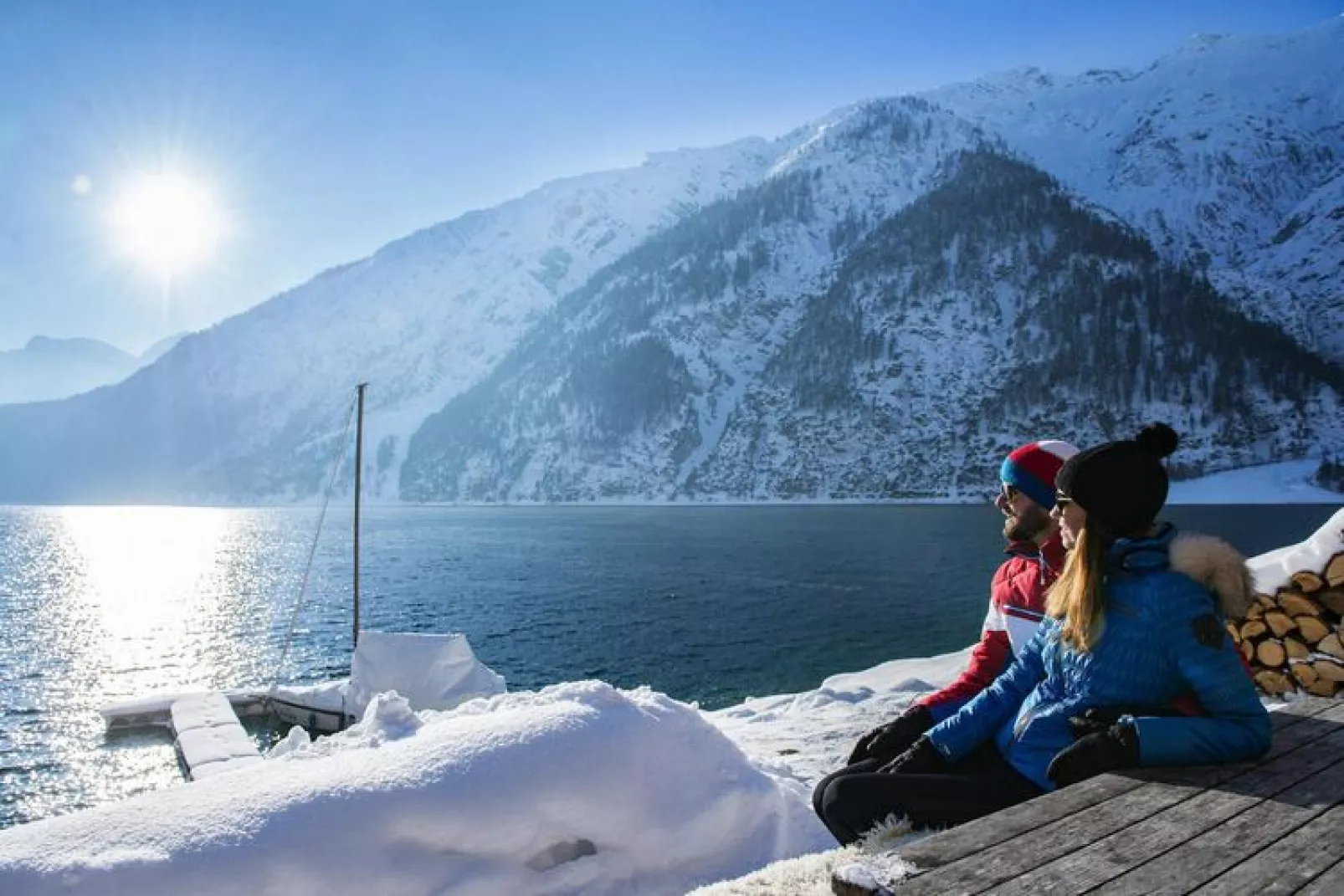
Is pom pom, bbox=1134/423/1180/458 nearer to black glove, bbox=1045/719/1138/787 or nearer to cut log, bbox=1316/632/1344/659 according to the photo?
black glove, bbox=1045/719/1138/787

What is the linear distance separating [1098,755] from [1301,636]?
7.17 meters

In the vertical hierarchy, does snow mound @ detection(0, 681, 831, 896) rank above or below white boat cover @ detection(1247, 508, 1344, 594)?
below

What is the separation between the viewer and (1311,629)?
315 inches

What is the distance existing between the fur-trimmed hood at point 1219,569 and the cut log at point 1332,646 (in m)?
6.57

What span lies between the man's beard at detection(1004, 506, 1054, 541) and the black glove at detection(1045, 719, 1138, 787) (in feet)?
6.70

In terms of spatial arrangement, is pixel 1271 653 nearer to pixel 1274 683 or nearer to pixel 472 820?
pixel 1274 683

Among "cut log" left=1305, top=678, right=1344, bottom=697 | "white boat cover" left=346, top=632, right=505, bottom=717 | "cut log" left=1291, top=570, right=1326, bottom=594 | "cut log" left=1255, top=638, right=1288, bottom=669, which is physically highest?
"cut log" left=1291, top=570, right=1326, bottom=594

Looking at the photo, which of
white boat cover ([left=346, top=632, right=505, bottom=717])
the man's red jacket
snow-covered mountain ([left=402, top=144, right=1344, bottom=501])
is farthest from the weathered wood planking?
snow-covered mountain ([left=402, top=144, right=1344, bottom=501])

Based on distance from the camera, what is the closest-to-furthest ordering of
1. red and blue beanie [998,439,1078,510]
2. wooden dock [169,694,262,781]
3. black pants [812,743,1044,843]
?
black pants [812,743,1044,843], red and blue beanie [998,439,1078,510], wooden dock [169,694,262,781]

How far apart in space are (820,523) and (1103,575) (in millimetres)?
98958

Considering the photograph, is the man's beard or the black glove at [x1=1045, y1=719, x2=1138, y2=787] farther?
the man's beard

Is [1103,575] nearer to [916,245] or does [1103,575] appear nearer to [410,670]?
[410,670]

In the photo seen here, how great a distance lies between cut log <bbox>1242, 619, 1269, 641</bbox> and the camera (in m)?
8.58

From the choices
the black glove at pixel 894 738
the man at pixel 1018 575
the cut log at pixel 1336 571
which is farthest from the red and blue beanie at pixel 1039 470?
the cut log at pixel 1336 571
